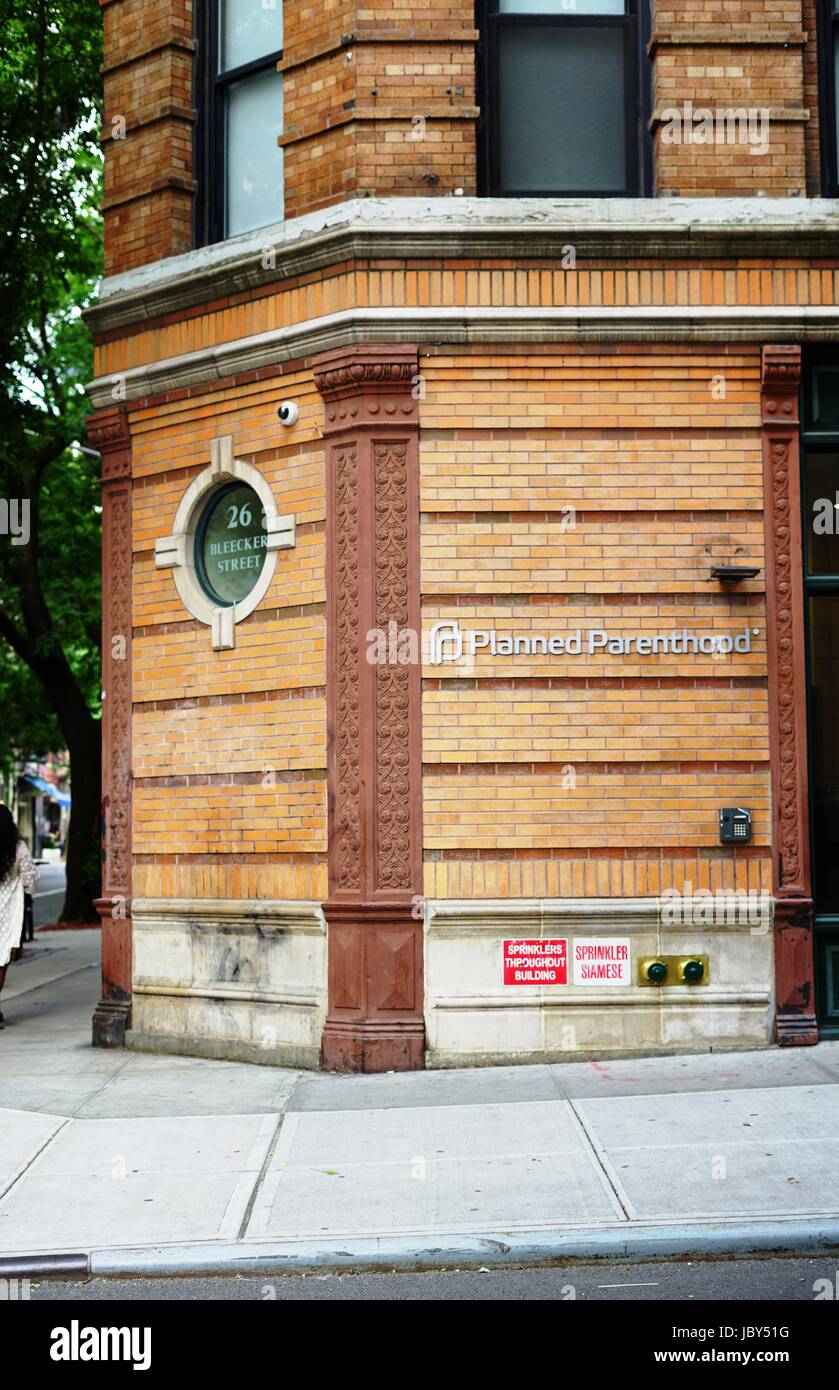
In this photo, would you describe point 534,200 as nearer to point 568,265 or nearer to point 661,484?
point 568,265

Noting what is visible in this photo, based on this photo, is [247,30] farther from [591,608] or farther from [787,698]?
[787,698]

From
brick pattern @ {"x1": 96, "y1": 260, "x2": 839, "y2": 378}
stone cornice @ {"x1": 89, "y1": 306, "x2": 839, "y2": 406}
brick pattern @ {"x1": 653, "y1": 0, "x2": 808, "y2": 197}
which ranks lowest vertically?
stone cornice @ {"x1": 89, "y1": 306, "x2": 839, "y2": 406}

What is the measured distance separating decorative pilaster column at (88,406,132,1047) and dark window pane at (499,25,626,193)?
12.0 feet

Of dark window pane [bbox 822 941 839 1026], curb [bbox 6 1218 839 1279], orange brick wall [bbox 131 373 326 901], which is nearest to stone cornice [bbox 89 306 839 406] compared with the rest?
orange brick wall [bbox 131 373 326 901]

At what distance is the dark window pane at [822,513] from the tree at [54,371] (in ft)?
37.5

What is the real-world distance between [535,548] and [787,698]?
194cm

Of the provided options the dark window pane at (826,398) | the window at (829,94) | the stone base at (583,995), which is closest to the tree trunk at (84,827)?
the stone base at (583,995)

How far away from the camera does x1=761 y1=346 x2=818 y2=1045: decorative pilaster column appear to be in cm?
→ 1029

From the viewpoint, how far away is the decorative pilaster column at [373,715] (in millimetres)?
10211

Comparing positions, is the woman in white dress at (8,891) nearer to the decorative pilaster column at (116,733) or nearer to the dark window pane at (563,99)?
the decorative pilaster column at (116,733)

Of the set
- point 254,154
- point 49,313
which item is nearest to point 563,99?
point 254,154

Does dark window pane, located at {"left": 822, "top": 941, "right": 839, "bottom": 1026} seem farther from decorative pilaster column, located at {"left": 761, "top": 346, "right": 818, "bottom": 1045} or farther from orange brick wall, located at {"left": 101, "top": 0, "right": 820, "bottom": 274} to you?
orange brick wall, located at {"left": 101, "top": 0, "right": 820, "bottom": 274}

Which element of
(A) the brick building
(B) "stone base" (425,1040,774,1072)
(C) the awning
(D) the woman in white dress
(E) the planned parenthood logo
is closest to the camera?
(B) "stone base" (425,1040,774,1072)

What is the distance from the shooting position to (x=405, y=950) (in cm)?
1022
